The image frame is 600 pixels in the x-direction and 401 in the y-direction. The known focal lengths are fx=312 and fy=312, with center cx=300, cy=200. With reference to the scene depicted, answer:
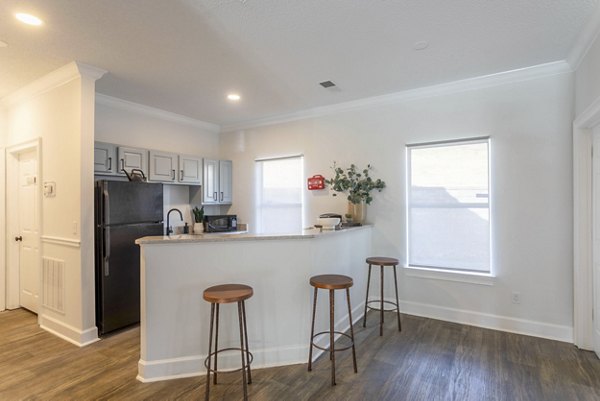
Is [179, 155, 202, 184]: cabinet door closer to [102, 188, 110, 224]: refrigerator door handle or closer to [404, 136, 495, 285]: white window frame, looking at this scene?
[102, 188, 110, 224]: refrigerator door handle

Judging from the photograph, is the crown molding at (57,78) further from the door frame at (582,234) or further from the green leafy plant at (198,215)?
the door frame at (582,234)

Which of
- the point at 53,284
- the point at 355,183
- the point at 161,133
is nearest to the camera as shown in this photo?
the point at 53,284

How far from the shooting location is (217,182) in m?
5.30

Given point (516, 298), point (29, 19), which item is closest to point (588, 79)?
point (516, 298)

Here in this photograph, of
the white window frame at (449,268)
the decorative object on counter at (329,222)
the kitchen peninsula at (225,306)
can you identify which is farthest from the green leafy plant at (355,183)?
the kitchen peninsula at (225,306)

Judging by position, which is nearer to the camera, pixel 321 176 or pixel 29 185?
pixel 29 185

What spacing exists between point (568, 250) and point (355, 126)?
9.00 ft

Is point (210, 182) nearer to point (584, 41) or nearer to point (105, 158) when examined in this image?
point (105, 158)

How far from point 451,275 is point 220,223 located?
344 cm

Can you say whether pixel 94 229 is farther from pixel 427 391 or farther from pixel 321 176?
pixel 427 391

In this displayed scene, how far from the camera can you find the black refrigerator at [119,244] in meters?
3.33

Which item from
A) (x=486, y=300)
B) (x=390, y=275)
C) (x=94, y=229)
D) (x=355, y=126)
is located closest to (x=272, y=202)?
(x=355, y=126)

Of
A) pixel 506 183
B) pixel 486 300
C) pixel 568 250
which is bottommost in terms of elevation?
pixel 486 300

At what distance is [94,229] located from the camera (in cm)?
331
